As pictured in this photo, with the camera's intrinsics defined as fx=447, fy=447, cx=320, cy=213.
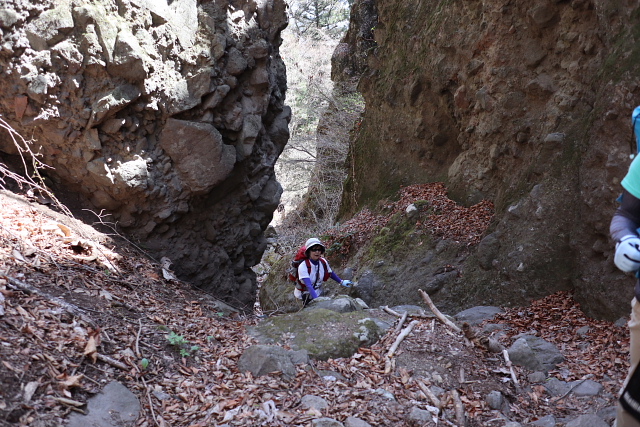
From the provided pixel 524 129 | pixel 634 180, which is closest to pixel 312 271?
pixel 524 129

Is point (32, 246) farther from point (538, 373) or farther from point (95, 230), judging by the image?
point (538, 373)

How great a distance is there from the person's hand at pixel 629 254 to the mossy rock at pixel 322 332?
2848 millimetres

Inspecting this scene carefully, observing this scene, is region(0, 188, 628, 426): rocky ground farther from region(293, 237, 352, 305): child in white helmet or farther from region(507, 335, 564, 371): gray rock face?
region(293, 237, 352, 305): child in white helmet

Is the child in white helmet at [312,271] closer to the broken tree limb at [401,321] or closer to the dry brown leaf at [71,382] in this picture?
the broken tree limb at [401,321]

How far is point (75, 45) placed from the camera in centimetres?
598

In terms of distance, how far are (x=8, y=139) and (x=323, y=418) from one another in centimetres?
584

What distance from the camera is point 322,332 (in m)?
4.84

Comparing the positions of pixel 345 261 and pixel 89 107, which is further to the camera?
pixel 345 261

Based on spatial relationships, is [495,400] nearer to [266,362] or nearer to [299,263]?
[266,362]

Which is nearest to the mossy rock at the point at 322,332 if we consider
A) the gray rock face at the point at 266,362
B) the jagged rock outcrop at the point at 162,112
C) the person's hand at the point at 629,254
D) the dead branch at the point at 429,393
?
the gray rock face at the point at 266,362

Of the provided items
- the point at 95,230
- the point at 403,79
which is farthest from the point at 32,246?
the point at 403,79

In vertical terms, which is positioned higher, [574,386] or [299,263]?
[299,263]

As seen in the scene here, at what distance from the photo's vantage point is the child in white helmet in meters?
7.08

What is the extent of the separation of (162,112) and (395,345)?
→ 5050 mm
